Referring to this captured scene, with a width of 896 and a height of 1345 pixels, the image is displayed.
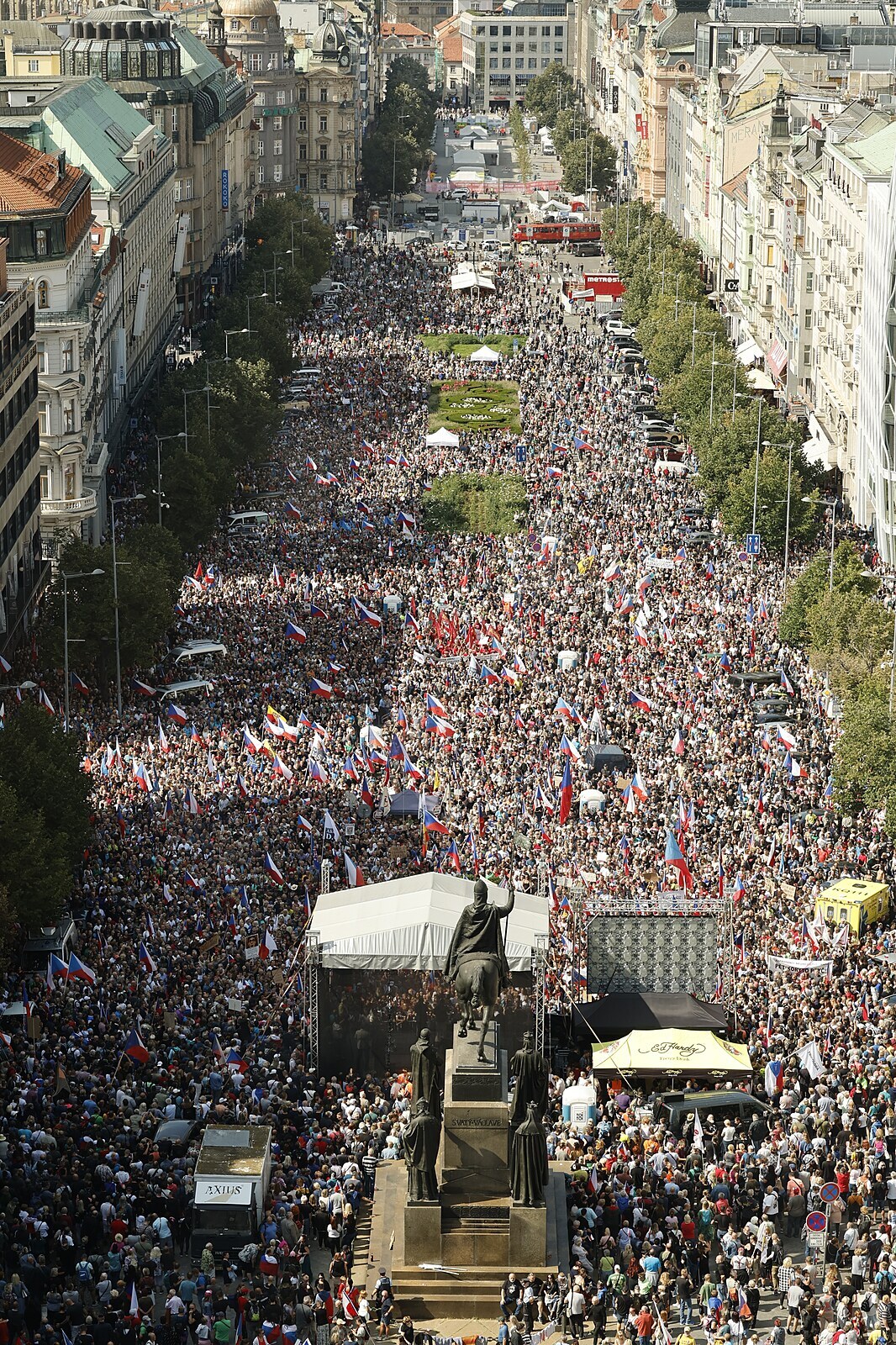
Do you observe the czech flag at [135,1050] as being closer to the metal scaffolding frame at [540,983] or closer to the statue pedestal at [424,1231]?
the metal scaffolding frame at [540,983]

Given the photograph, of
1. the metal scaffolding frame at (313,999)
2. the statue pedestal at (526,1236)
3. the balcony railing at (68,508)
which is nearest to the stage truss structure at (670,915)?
the metal scaffolding frame at (313,999)

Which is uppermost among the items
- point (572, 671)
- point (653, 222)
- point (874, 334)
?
point (653, 222)

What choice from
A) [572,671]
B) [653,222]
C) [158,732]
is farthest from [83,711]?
[653,222]

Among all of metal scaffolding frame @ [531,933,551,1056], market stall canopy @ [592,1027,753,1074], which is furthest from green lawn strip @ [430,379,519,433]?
market stall canopy @ [592,1027,753,1074]

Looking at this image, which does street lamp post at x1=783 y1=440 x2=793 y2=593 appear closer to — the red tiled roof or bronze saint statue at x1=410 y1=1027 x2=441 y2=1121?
the red tiled roof

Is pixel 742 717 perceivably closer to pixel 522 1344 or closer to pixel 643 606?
pixel 643 606
